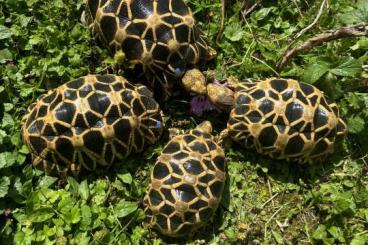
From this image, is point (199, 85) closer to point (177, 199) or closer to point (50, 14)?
point (177, 199)

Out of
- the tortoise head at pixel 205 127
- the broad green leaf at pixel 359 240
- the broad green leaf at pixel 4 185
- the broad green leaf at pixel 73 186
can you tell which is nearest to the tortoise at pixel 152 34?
the tortoise head at pixel 205 127

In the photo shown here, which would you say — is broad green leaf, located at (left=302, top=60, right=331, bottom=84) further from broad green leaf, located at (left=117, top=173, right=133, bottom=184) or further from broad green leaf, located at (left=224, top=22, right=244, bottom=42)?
broad green leaf, located at (left=117, top=173, right=133, bottom=184)

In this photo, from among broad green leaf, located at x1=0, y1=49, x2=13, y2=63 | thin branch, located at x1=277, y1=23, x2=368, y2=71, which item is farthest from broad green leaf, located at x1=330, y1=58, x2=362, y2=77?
broad green leaf, located at x1=0, y1=49, x2=13, y2=63

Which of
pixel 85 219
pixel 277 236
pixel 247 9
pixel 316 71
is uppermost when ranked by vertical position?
pixel 247 9

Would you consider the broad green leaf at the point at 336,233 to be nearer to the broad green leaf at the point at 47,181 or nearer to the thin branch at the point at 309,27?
the thin branch at the point at 309,27

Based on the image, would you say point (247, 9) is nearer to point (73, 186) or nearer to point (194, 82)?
point (194, 82)

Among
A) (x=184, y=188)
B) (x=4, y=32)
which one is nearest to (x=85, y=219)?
(x=184, y=188)
